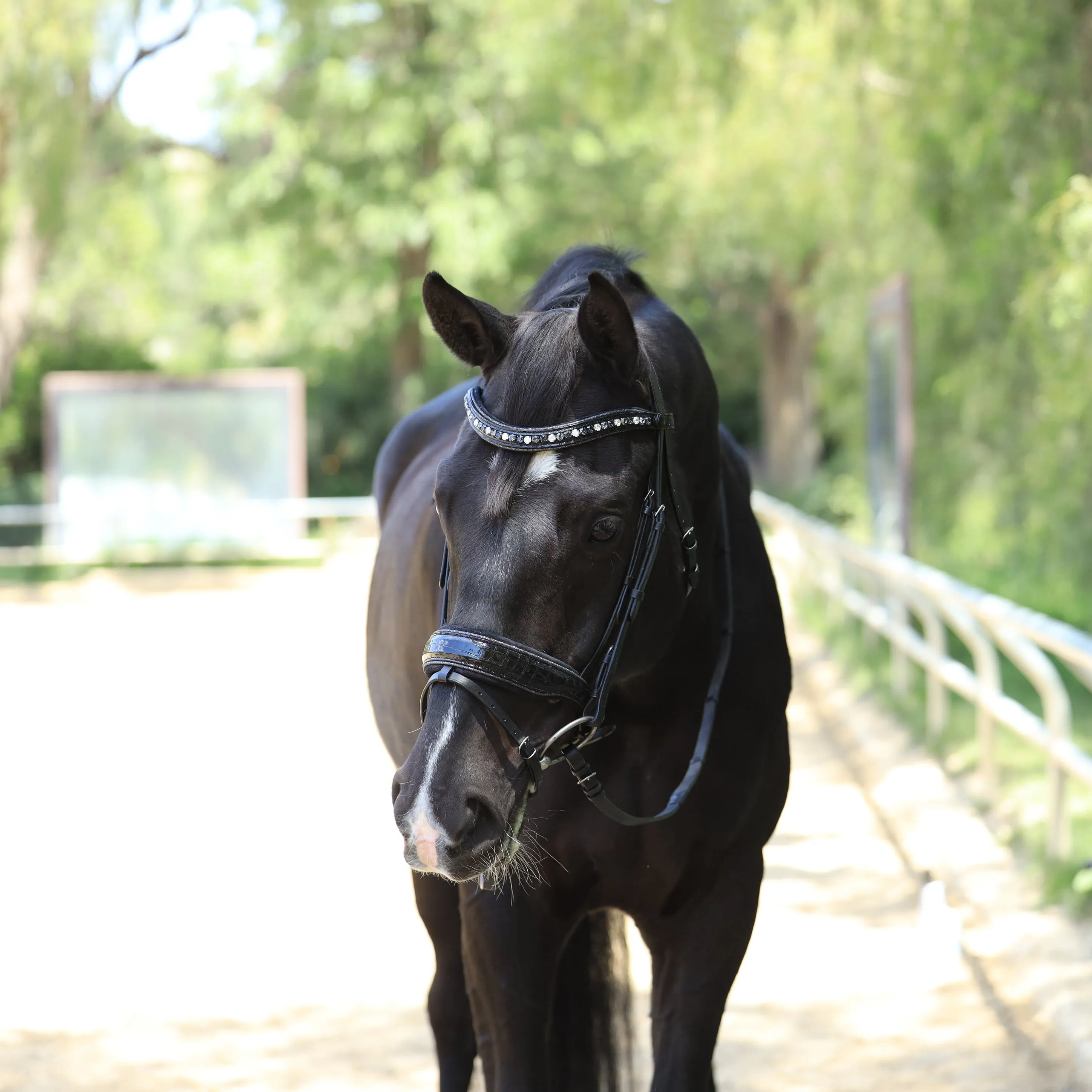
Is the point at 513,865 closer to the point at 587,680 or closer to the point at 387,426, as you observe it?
the point at 587,680

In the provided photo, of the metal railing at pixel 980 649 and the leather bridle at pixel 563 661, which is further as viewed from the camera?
the metal railing at pixel 980 649

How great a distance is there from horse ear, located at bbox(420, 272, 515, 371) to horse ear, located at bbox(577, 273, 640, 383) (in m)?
0.14

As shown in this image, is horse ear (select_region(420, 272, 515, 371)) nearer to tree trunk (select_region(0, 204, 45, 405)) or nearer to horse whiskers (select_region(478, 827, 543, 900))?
horse whiskers (select_region(478, 827, 543, 900))

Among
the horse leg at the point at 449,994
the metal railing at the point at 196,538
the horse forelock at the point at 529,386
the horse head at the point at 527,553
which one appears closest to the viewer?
the horse head at the point at 527,553

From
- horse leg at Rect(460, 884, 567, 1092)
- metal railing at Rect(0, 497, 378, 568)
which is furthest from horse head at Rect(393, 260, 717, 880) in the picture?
metal railing at Rect(0, 497, 378, 568)

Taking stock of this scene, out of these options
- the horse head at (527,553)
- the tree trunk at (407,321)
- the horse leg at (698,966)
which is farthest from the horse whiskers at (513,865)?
the tree trunk at (407,321)

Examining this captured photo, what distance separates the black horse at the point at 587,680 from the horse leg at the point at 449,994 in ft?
0.19

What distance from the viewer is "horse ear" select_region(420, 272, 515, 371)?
2287 mm

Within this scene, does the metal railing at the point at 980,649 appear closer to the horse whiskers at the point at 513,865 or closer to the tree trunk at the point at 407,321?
the horse whiskers at the point at 513,865

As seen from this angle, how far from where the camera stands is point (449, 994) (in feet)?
12.3

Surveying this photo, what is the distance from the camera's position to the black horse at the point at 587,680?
2111mm

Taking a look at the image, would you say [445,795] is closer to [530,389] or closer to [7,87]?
[530,389]

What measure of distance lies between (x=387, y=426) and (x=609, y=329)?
26.7 m

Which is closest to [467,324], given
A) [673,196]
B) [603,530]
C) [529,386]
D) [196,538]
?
[529,386]
